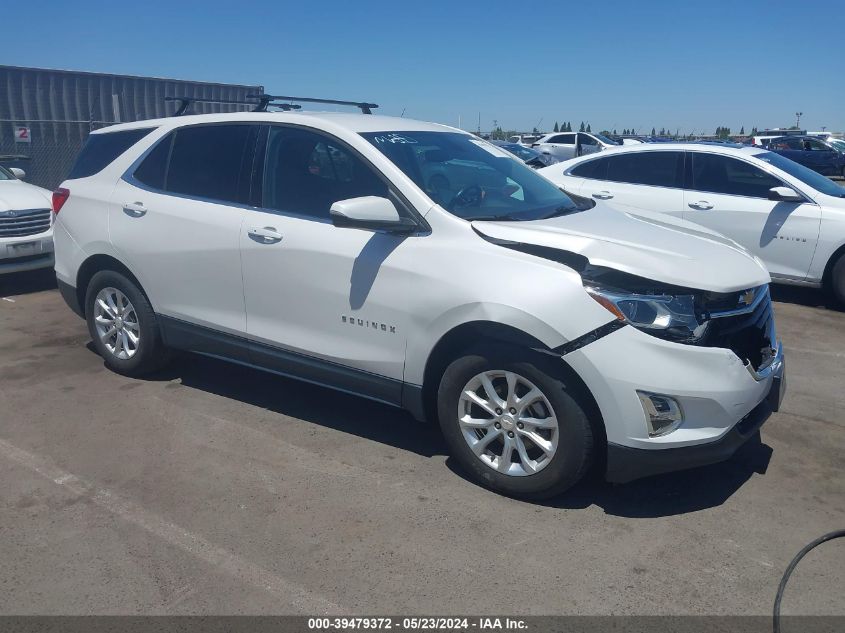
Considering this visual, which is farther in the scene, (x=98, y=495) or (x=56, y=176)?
(x=56, y=176)

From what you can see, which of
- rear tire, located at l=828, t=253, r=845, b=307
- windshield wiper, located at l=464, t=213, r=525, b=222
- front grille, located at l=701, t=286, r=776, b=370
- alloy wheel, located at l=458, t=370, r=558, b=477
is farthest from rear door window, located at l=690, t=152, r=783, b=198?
alloy wheel, located at l=458, t=370, r=558, b=477

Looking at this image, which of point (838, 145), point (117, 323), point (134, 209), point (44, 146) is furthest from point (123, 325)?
point (838, 145)

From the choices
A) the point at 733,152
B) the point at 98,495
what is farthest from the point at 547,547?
the point at 733,152

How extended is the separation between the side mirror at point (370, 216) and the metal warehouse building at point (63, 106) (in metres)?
12.8

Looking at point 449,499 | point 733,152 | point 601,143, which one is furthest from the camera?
point 601,143

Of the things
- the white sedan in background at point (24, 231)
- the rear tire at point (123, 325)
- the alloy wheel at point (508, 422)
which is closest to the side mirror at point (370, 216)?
the alloy wheel at point (508, 422)

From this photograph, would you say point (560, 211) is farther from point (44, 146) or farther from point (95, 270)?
point (44, 146)

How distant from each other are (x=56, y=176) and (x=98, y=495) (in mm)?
14407

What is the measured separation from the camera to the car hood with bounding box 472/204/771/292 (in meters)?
3.45

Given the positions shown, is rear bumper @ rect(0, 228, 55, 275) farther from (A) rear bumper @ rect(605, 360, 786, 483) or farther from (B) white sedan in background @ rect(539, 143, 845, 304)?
(A) rear bumper @ rect(605, 360, 786, 483)

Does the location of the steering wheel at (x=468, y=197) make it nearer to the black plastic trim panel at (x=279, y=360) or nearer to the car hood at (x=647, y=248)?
the car hood at (x=647, y=248)

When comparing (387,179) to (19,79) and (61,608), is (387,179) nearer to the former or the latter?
(61,608)

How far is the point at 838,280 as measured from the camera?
743cm

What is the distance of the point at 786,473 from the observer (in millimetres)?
4043
